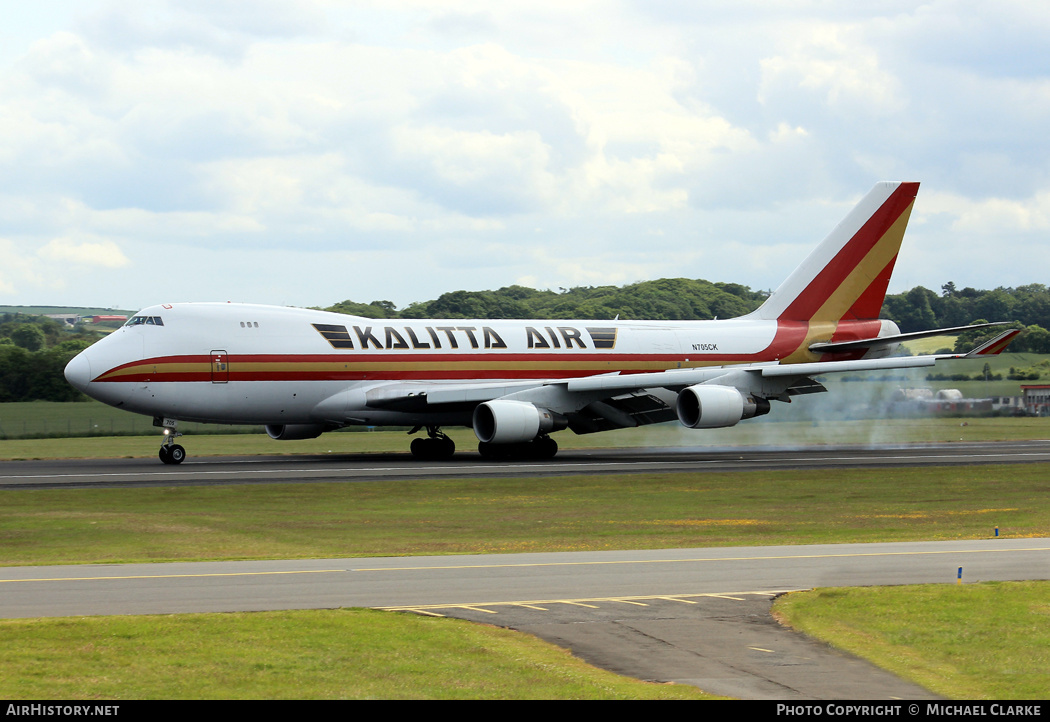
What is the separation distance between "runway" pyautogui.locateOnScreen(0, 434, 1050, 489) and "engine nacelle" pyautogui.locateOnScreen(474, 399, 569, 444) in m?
0.95

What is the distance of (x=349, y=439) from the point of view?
188 feet

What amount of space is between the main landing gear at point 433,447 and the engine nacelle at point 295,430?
341 centimetres

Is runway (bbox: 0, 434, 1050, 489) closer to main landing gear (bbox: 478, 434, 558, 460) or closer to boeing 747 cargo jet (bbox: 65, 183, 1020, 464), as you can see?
main landing gear (bbox: 478, 434, 558, 460)

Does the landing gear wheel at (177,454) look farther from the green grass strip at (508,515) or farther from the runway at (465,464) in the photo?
the green grass strip at (508,515)

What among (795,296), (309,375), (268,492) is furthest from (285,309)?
(795,296)

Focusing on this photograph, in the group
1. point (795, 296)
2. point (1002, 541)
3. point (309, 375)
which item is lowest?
point (1002, 541)

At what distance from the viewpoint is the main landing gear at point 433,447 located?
4247cm

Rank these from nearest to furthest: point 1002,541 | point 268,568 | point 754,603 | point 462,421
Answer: point 754,603, point 268,568, point 1002,541, point 462,421

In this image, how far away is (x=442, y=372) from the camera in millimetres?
41500

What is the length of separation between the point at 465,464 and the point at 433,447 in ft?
13.3

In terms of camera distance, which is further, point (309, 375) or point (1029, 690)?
point (309, 375)

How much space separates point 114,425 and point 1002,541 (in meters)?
52.1

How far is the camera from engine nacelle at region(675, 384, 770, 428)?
1555 inches

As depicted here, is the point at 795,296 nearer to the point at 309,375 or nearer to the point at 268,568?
the point at 309,375
